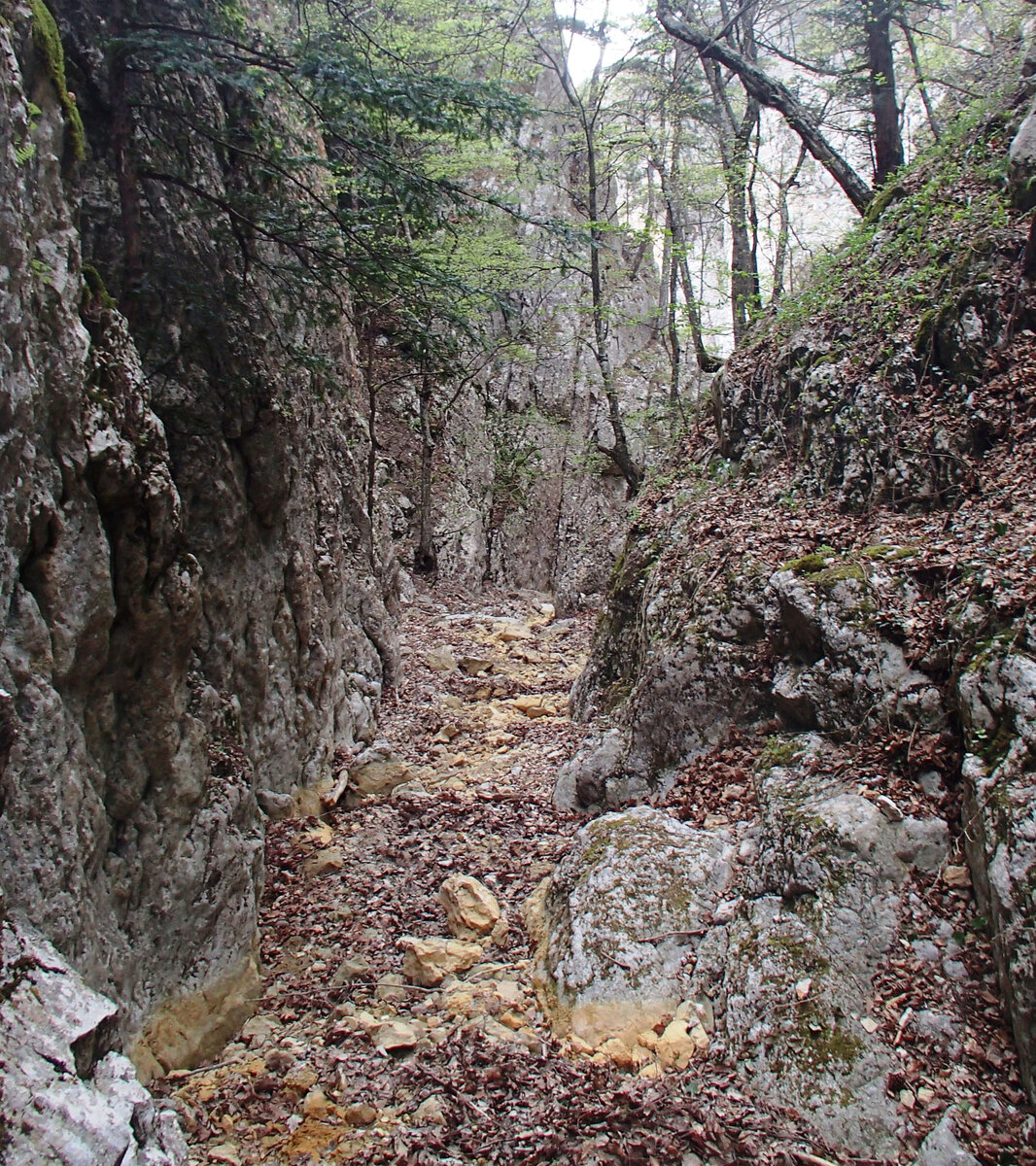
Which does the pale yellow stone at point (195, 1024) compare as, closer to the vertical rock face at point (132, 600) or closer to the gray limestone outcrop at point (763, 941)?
the vertical rock face at point (132, 600)

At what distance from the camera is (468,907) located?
19.0 feet

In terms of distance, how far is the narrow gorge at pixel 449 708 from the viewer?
335cm

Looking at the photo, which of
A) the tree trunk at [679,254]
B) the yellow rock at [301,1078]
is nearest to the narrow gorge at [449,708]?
the yellow rock at [301,1078]

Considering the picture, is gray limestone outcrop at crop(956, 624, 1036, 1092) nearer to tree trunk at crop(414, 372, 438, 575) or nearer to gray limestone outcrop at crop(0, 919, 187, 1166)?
gray limestone outcrop at crop(0, 919, 187, 1166)

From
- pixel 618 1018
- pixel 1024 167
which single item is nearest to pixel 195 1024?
pixel 618 1018

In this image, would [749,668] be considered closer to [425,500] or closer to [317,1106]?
[317,1106]

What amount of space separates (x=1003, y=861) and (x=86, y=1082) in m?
4.11

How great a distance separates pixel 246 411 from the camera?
6.58 meters

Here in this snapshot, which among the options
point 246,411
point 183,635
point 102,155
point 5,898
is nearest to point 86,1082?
point 5,898

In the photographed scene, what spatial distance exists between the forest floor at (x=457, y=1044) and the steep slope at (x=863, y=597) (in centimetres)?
17

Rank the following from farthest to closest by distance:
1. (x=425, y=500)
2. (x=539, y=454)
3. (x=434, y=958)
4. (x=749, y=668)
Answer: (x=539, y=454) < (x=425, y=500) < (x=749, y=668) < (x=434, y=958)

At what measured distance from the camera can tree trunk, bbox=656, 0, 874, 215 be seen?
10164 millimetres

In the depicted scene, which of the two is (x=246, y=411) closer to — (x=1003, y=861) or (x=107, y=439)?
(x=107, y=439)

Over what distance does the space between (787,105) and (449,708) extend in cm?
1021
